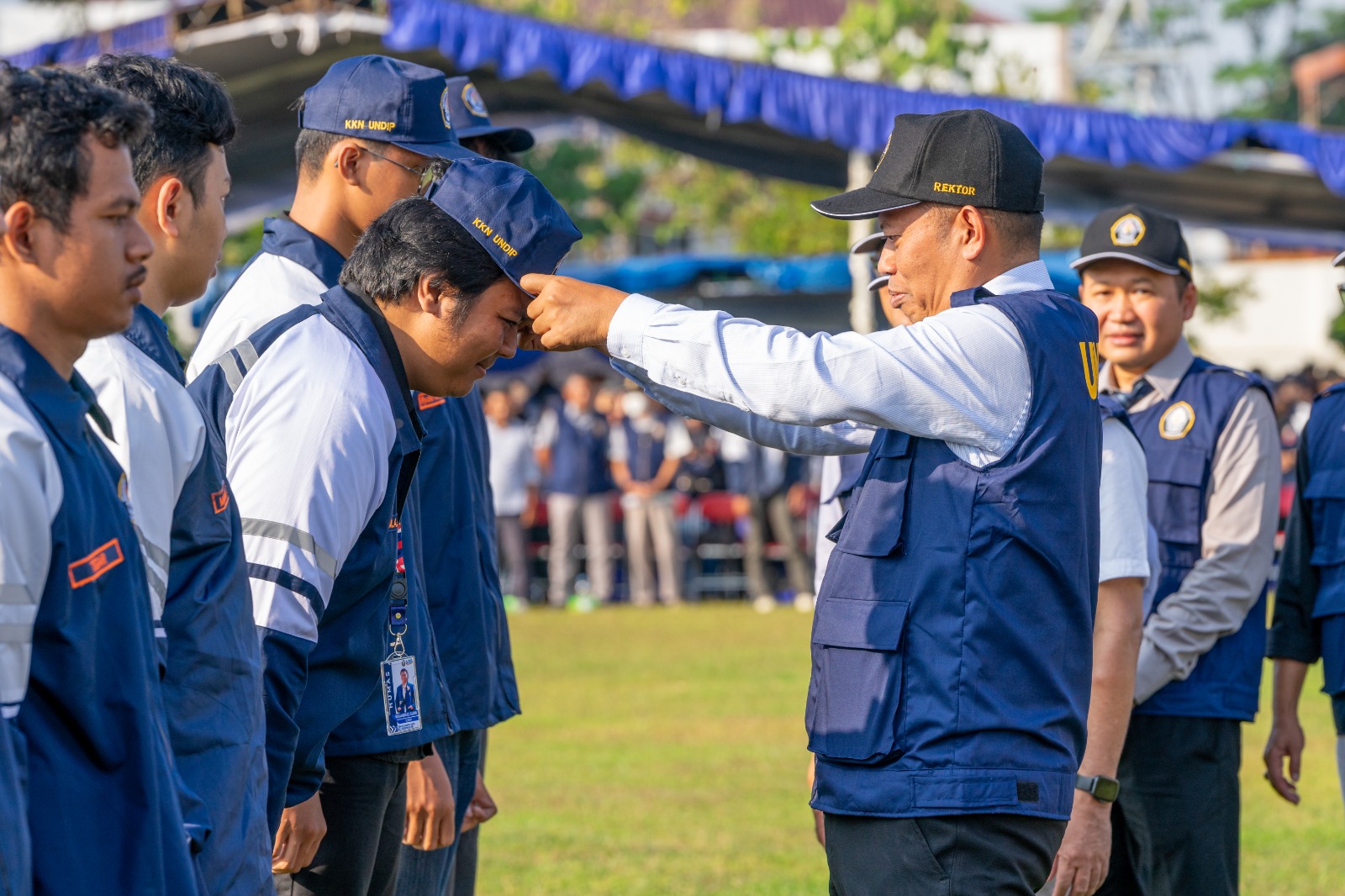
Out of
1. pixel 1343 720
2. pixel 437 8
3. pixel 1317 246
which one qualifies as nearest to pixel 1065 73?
pixel 1317 246

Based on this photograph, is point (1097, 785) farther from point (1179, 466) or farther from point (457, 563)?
point (457, 563)

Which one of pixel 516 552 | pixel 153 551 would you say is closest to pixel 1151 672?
pixel 153 551

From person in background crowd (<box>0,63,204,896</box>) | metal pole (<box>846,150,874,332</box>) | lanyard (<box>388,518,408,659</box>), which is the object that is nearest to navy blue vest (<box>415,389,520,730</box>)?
lanyard (<box>388,518,408,659</box>)

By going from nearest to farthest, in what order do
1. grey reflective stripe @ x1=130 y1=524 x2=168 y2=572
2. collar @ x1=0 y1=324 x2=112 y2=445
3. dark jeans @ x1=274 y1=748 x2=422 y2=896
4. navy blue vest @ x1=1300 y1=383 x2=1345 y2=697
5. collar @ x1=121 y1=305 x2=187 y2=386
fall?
1. collar @ x1=0 y1=324 x2=112 y2=445
2. grey reflective stripe @ x1=130 y1=524 x2=168 y2=572
3. collar @ x1=121 y1=305 x2=187 y2=386
4. dark jeans @ x1=274 y1=748 x2=422 y2=896
5. navy blue vest @ x1=1300 y1=383 x2=1345 y2=697

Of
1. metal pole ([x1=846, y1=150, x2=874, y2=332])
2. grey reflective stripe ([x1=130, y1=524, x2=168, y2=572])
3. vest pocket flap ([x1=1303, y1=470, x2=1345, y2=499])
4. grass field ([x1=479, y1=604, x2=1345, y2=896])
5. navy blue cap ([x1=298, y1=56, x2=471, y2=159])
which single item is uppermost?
metal pole ([x1=846, y1=150, x2=874, y2=332])

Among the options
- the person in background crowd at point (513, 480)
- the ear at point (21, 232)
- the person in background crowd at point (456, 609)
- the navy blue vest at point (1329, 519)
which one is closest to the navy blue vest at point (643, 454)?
the person in background crowd at point (513, 480)

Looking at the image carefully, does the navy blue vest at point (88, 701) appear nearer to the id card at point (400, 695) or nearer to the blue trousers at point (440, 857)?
the id card at point (400, 695)

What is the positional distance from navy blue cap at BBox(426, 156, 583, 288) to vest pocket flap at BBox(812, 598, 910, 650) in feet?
2.92

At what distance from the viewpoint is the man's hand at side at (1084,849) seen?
3.83m

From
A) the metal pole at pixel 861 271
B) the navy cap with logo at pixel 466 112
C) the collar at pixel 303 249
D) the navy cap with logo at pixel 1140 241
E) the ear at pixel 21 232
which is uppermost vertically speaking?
the metal pole at pixel 861 271

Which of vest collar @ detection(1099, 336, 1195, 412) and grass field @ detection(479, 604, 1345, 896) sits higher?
vest collar @ detection(1099, 336, 1195, 412)

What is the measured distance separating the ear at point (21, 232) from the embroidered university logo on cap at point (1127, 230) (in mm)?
3591

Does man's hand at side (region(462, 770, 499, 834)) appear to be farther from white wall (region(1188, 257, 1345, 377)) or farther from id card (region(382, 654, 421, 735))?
white wall (region(1188, 257, 1345, 377))

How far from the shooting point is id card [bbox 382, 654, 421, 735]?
331 cm
